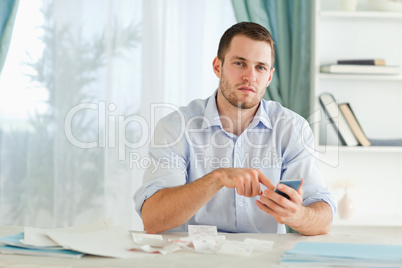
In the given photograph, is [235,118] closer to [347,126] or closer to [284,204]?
[284,204]

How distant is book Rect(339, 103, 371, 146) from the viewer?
262 cm

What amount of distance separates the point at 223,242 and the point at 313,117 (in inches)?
62.8

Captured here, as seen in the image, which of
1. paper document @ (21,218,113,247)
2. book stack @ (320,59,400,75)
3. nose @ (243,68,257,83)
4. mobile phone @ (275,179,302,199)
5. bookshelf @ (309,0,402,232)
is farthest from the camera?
bookshelf @ (309,0,402,232)

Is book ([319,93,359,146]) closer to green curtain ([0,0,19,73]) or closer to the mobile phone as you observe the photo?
the mobile phone

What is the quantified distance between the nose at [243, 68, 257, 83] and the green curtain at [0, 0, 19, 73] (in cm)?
168

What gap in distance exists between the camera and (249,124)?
187cm

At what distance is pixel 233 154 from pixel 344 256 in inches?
32.0

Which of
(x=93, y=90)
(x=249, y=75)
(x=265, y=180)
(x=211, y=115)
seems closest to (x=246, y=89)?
(x=249, y=75)

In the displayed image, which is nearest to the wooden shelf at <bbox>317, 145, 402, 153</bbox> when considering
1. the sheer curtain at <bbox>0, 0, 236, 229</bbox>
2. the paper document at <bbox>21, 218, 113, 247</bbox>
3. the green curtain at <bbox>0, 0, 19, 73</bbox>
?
the sheer curtain at <bbox>0, 0, 236, 229</bbox>

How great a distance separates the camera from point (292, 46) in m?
2.89

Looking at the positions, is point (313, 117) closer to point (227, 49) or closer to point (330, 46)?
point (330, 46)

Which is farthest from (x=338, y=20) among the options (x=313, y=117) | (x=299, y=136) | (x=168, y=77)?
(x=299, y=136)

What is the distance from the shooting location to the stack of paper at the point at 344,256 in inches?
41.0

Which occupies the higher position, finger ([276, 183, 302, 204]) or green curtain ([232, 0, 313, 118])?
green curtain ([232, 0, 313, 118])
